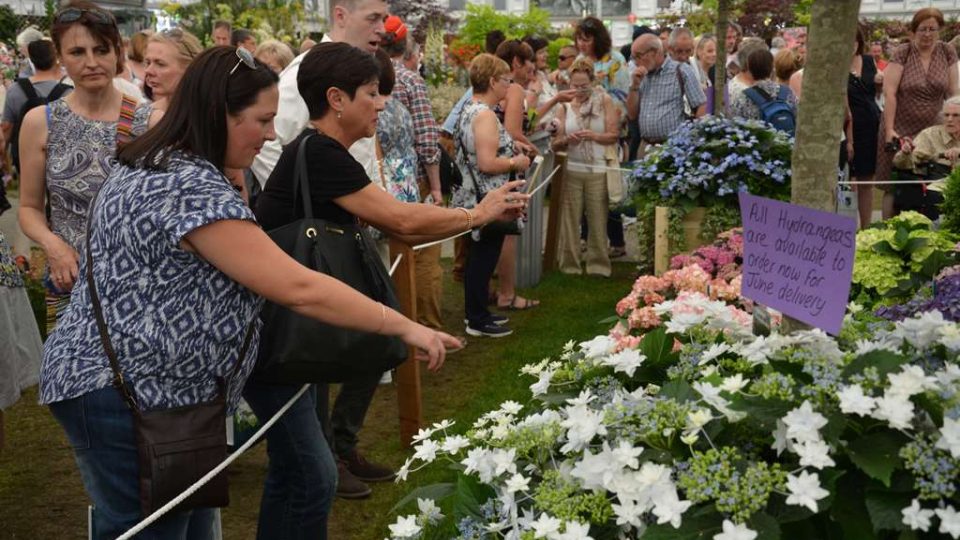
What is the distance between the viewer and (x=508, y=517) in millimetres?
2082

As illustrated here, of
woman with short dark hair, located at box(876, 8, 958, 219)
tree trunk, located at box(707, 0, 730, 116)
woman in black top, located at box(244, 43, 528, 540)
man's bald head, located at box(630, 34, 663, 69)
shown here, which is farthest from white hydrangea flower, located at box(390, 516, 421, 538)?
woman with short dark hair, located at box(876, 8, 958, 219)

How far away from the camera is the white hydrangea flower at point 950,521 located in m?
1.64

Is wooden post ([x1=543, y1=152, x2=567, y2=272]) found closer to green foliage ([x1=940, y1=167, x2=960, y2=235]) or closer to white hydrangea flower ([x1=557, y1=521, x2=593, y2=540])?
green foliage ([x1=940, y1=167, x2=960, y2=235])

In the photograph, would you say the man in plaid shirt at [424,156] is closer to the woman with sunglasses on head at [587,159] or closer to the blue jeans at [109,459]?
the woman with sunglasses on head at [587,159]

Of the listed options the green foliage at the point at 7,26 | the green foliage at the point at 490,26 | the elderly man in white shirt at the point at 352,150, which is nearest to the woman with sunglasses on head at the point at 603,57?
the elderly man in white shirt at the point at 352,150

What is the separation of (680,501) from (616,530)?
0.19 meters

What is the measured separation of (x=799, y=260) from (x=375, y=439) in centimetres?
381

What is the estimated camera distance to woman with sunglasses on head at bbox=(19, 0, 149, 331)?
4176 mm

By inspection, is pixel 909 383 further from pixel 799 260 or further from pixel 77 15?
pixel 77 15

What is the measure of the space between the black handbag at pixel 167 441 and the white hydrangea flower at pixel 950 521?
5.72ft

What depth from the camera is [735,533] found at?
1.70 metres

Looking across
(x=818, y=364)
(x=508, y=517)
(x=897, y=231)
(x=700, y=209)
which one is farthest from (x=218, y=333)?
(x=700, y=209)

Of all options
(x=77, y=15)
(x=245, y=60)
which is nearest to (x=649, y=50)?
(x=77, y=15)

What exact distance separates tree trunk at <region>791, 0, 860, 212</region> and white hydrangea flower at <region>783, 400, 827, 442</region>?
0.80 meters
